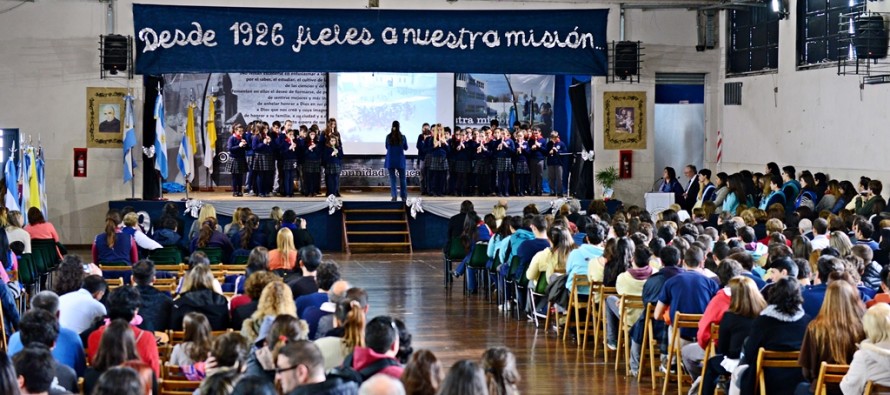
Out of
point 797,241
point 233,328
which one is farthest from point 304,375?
point 797,241

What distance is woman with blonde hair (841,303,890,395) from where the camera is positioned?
6590 mm

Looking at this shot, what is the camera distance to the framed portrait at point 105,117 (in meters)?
20.3

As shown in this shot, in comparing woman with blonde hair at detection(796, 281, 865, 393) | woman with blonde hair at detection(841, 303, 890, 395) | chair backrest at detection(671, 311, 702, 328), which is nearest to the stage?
chair backrest at detection(671, 311, 702, 328)

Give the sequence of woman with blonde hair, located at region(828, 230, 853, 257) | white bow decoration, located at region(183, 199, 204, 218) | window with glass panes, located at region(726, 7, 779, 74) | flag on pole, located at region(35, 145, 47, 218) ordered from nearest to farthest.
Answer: woman with blonde hair, located at region(828, 230, 853, 257) → flag on pole, located at region(35, 145, 47, 218) → white bow decoration, located at region(183, 199, 204, 218) → window with glass panes, located at region(726, 7, 779, 74)

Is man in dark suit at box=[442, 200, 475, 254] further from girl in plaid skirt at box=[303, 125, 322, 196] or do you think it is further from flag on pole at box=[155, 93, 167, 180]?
flag on pole at box=[155, 93, 167, 180]

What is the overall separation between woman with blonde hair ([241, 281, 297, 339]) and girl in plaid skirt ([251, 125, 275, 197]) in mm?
13986

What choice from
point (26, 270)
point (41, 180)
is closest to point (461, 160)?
point (41, 180)

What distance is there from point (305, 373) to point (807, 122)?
15.0 m

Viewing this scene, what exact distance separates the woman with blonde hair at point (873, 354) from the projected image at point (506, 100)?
60.3 feet

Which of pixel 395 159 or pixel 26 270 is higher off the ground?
pixel 395 159

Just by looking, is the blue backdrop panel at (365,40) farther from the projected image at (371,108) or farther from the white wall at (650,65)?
the projected image at (371,108)

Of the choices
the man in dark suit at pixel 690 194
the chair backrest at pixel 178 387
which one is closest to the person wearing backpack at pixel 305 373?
the chair backrest at pixel 178 387

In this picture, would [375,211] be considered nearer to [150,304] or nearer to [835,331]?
[150,304]

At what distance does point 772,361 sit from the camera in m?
7.50
